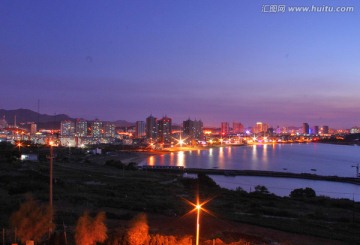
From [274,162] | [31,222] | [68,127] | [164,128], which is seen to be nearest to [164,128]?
[164,128]

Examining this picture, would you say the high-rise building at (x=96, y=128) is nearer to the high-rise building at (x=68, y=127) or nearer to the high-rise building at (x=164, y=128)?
the high-rise building at (x=68, y=127)

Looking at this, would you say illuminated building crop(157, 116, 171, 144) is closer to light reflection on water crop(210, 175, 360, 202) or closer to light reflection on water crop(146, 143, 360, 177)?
light reflection on water crop(146, 143, 360, 177)

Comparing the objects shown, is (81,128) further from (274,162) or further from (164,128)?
(274,162)

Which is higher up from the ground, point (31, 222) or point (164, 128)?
point (164, 128)

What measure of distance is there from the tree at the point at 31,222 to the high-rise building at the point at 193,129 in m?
112

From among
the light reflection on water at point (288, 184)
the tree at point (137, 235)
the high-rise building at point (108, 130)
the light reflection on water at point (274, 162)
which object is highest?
the high-rise building at point (108, 130)

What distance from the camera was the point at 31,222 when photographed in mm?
4852

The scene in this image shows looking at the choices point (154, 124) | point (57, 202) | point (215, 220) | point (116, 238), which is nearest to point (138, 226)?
point (116, 238)

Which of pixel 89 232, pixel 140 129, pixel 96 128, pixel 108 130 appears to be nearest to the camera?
pixel 89 232

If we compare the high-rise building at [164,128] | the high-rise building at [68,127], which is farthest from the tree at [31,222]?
the high-rise building at [164,128]

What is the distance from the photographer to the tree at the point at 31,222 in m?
4.84

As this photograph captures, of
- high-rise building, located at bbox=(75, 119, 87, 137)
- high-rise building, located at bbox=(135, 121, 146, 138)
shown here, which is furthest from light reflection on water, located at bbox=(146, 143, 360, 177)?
high-rise building, located at bbox=(135, 121, 146, 138)

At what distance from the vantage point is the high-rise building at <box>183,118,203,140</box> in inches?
4677

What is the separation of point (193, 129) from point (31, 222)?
4544 inches
